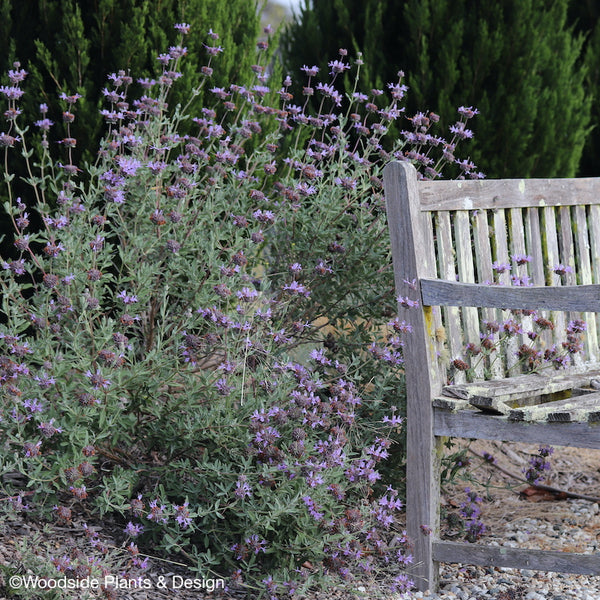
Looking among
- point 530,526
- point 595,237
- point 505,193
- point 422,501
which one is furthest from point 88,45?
point 530,526

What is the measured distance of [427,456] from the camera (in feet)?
10.2

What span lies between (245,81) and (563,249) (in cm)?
170

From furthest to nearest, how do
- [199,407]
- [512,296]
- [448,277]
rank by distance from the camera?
[448,277] < [199,407] < [512,296]

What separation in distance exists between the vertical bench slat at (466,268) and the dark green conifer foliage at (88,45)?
157 cm

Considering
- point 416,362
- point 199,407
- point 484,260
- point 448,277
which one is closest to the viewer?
point 199,407

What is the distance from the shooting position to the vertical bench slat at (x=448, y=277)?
3250 mm

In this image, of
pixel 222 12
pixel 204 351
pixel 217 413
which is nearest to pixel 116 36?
pixel 222 12

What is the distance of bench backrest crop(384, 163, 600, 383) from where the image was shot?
9.80 ft

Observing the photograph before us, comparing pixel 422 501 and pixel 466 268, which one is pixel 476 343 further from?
pixel 422 501

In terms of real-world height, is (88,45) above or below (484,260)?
above

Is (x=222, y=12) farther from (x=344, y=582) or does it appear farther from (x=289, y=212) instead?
(x=344, y=582)

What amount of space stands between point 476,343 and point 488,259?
0.32 meters

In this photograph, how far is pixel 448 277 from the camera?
3.33m

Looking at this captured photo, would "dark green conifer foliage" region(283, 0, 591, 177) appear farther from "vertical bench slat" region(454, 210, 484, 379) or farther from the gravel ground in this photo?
"vertical bench slat" region(454, 210, 484, 379)
